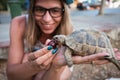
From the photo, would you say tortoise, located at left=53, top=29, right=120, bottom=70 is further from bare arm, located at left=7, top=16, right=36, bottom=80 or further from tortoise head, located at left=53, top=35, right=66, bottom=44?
bare arm, located at left=7, top=16, right=36, bottom=80

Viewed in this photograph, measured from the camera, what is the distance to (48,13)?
5.61 ft

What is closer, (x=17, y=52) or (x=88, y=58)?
(x=88, y=58)

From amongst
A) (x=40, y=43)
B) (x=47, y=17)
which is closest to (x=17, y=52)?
(x=40, y=43)

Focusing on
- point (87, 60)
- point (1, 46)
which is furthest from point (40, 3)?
point (1, 46)

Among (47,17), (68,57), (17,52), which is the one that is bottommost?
(17,52)

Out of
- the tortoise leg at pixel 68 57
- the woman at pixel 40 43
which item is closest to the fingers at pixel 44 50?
the woman at pixel 40 43

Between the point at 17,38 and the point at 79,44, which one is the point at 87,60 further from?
the point at 17,38

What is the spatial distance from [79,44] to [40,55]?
242 millimetres

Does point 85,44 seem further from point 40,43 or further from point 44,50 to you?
point 40,43

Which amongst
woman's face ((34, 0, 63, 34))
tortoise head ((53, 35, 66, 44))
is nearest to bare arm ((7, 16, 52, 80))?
woman's face ((34, 0, 63, 34))

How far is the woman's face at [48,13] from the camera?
5.62 ft

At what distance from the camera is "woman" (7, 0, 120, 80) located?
146 centimetres

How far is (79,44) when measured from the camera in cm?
153

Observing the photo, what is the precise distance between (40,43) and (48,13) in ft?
1.02
